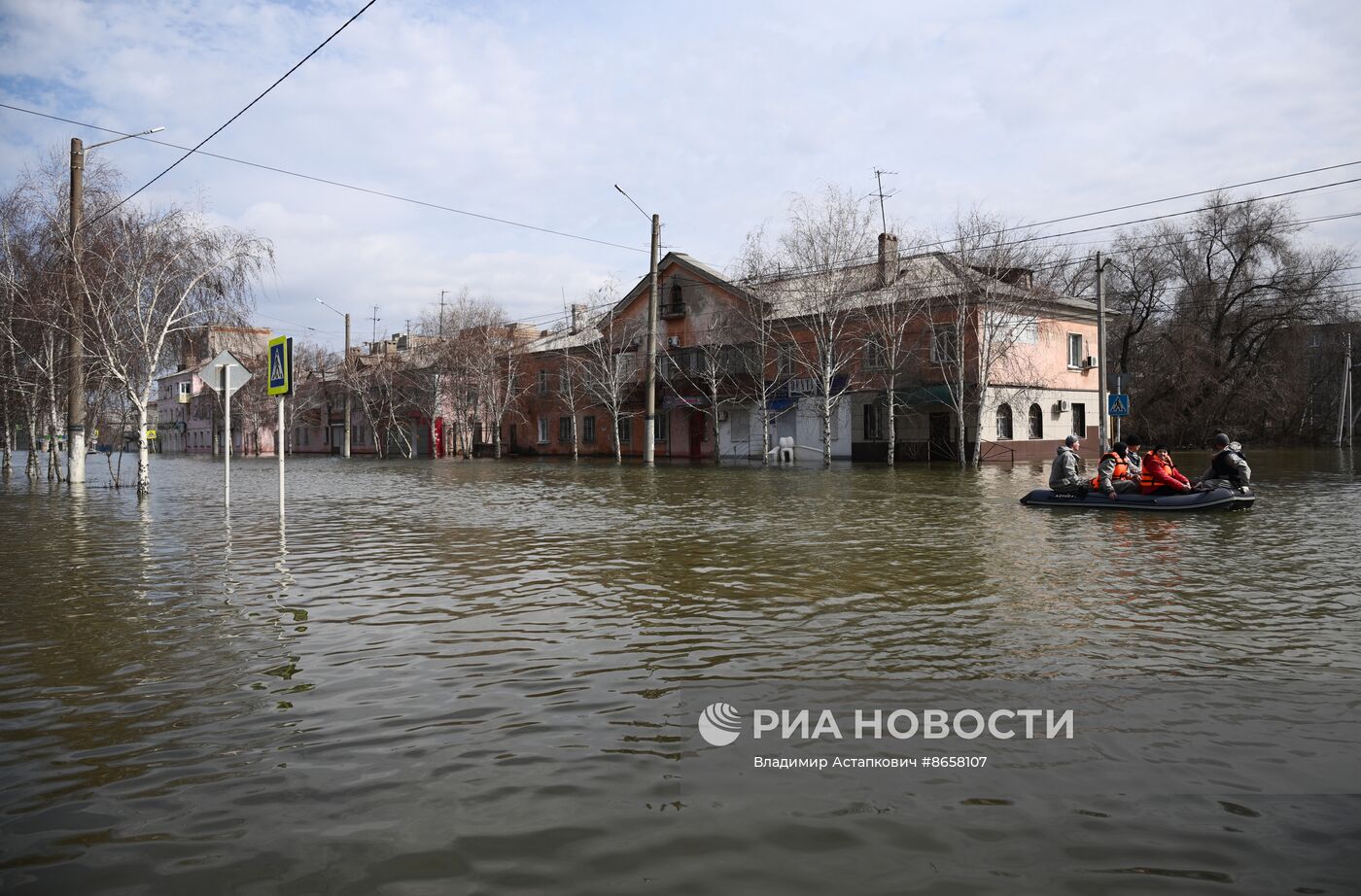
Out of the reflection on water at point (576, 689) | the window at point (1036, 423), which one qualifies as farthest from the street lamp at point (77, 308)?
the window at point (1036, 423)

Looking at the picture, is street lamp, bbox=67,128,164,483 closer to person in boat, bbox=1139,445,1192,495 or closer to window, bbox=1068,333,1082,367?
person in boat, bbox=1139,445,1192,495

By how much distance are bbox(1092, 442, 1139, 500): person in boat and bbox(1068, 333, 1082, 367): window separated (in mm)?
29354

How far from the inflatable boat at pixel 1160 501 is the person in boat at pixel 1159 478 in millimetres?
761

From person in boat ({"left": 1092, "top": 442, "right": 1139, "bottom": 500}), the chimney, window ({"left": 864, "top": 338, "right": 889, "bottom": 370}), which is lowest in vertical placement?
person in boat ({"left": 1092, "top": 442, "right": 1139, "bottom": 500})

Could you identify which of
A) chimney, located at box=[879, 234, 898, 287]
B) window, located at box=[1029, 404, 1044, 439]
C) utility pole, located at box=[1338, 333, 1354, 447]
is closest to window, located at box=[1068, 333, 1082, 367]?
window, located at box=[1029, 404, 1044, 439]

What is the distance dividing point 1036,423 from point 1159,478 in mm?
27946

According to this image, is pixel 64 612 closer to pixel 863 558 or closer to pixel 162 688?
pixel 162 688

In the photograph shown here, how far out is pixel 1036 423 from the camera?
43875 mm

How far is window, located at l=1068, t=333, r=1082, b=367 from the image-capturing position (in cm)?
4560

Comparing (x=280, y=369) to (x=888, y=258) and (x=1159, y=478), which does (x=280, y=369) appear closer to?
(x=1159, y=478)

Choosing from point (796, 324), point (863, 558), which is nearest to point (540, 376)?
point (796, 324)

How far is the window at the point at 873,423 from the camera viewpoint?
4428 cm

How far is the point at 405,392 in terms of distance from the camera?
237 feet

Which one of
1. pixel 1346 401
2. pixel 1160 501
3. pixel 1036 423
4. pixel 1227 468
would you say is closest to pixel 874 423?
pixel 1036 423
